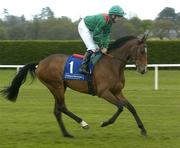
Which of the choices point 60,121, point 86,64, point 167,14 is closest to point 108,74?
point 86,64

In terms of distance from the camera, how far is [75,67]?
7.91 m

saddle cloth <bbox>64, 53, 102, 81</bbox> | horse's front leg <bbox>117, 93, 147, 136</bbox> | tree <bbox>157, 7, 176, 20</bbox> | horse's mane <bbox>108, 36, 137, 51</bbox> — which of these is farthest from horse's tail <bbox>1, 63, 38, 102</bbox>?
tree <bbox>157, 7, 176, 20</bbox>

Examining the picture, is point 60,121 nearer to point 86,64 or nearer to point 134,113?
point 86,64

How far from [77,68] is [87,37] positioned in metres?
0.50

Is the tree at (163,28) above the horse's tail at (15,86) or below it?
below

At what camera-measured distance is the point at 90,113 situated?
1034 centimetres

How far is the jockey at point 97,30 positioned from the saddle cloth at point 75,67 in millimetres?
78

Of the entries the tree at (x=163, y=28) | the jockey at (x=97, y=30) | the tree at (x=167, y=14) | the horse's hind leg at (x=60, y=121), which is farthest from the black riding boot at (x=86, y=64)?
the tree at (x=167, y=14)

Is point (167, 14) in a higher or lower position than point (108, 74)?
lower

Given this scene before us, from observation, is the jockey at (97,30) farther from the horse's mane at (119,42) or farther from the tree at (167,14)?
the tree at (167,14)

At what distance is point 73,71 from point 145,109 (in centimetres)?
353

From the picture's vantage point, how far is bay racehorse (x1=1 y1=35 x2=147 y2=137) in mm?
7512

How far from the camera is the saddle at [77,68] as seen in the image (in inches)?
306

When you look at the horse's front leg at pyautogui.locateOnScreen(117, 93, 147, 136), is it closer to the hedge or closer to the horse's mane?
the horse's mane
